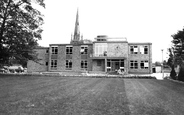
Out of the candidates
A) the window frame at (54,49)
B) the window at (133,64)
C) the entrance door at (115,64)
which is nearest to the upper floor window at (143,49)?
the window at (133,64)

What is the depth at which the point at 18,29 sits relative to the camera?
1775 cm

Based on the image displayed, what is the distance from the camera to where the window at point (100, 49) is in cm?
2920

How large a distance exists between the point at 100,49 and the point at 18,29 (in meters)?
16.1

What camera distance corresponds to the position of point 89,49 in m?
30.4

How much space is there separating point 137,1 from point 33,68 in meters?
27.4

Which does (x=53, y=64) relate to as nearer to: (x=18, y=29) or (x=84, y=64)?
(x=84, y=64)

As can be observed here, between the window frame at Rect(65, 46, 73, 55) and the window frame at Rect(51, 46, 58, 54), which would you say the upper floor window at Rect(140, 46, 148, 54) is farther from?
the window frame at Rect(51, 46, 58, 54)

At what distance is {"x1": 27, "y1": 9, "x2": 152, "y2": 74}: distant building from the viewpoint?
1115 inches

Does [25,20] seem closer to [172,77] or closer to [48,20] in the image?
[48,20]

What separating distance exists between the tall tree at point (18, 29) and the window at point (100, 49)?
1304cm

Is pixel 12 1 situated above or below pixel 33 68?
above

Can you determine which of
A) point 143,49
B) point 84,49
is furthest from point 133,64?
point 84,49

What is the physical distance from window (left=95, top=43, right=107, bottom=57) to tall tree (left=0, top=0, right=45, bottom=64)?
513 inches

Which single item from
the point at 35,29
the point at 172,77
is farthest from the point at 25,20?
the point at 172,77
